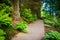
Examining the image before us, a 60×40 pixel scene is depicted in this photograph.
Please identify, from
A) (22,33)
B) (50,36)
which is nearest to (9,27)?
(50,36)

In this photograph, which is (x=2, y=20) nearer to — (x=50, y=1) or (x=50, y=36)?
(x=50, y=36)

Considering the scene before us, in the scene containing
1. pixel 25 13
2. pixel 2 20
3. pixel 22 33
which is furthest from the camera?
pixel 25 13

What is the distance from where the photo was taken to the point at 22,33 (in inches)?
499

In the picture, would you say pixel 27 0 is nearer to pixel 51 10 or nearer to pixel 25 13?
pixel 25 13

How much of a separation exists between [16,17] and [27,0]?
319 inches

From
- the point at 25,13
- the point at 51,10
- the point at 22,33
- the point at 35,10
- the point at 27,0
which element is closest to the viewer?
the point at 22,33

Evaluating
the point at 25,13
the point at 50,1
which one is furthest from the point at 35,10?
the point at 50,1

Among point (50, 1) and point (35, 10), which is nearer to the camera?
point (50, 1)

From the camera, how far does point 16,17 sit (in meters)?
16.1

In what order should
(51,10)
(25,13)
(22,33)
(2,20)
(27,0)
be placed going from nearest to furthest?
1. (2,20)
2. (22,33)
3. (51,10)
4. (25,13)
5. (27,0)

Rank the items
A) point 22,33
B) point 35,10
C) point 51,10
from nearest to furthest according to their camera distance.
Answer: point 22,33 → point 51,10 → point 35,10

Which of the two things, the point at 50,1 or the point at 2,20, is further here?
the point at 50,1

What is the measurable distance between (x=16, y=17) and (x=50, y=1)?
3361 millimetres

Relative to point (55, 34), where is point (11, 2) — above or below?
above
